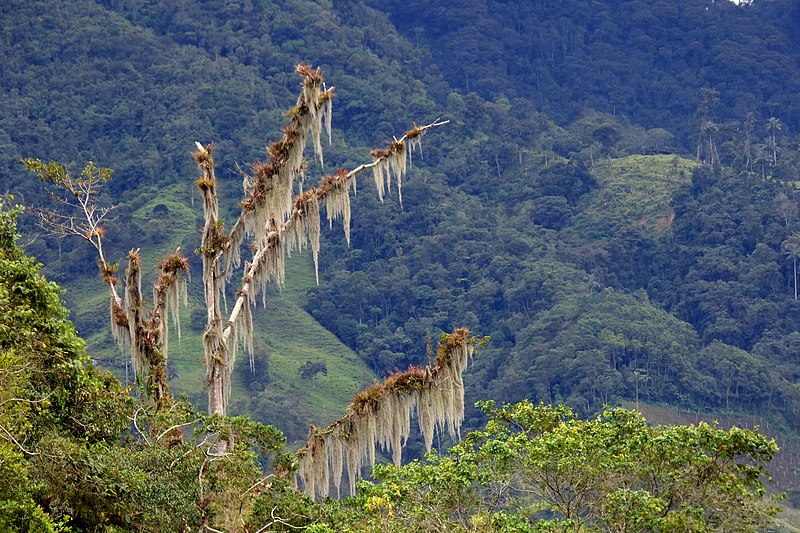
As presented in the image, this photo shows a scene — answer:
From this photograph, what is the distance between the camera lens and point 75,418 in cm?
1523

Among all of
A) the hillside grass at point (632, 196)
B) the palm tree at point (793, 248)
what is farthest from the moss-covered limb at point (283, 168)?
the hillside grass at point (632, 196)

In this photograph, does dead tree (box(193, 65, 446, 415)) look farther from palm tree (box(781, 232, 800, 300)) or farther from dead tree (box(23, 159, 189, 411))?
palm tree (box(781, 232, 800, 300))

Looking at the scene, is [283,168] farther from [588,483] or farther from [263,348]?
[263,348]

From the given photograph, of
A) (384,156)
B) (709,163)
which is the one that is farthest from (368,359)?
(384,156)

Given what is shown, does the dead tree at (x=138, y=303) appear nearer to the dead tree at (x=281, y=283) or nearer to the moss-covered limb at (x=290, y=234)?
the dead tree at (x=281, y=283)

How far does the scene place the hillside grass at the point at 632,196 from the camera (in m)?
115

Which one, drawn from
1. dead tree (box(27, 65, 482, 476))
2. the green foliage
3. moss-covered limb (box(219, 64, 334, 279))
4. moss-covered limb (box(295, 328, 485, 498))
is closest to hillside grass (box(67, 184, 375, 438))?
dead tree (box(27, 65, 482, 476))

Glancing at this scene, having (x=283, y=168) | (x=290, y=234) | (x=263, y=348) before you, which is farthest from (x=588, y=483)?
(x=263, y=348)

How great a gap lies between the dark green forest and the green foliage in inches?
1883

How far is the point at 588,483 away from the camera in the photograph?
1593 cm

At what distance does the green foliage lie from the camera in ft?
49.1

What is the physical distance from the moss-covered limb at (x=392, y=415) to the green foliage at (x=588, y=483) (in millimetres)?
473

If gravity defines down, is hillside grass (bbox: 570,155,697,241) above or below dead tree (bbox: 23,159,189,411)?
below

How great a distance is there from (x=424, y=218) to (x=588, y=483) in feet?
330
